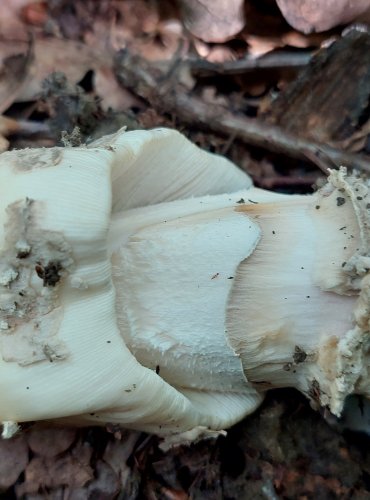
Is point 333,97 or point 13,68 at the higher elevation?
point 333,97

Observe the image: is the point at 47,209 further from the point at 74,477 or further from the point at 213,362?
the point at 74,477

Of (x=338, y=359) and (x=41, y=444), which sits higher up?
(x=338, y=359)

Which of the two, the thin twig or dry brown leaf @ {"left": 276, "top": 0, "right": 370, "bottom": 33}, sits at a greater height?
dry brown leaf @ {"left": 276, "top": 0, "right": 370, "bottom": 33}

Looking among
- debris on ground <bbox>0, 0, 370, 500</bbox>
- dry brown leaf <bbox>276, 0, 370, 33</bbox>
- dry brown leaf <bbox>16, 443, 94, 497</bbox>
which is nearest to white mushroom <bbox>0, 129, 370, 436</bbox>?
debris on ground <bbox>0, 0, 370, 500</bbox>

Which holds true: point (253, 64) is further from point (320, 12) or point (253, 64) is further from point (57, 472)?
point (57, 472)

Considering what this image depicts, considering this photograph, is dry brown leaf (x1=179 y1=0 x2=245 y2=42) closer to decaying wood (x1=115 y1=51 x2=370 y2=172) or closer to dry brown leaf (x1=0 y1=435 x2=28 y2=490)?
decaying wood (x1=115 y1=51 x2=370 y2=172)

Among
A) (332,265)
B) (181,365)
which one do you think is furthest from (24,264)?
(332,265)

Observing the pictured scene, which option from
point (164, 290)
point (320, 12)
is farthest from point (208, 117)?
point (164, 290)
